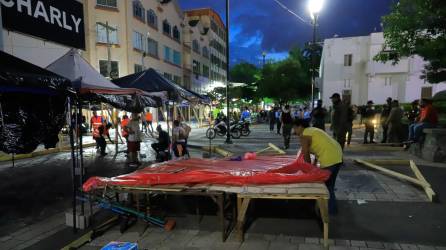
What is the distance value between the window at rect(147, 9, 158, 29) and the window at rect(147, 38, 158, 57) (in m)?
1.76

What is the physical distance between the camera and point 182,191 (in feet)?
14.9

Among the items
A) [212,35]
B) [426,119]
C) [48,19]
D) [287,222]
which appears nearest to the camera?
[287,222]

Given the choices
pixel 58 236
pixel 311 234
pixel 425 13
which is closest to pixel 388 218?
pixel 311 234

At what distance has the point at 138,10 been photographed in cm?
2995

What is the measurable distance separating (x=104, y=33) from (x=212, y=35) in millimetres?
30522

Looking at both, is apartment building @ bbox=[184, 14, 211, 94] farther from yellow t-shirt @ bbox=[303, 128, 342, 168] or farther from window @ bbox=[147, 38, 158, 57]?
yellow t-shirt @ bbox=[303, 128, 342, 168]

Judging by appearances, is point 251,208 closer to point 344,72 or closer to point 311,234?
point 311,234

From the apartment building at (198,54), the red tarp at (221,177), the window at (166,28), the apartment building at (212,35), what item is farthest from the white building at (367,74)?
the red tarp at (221,177)

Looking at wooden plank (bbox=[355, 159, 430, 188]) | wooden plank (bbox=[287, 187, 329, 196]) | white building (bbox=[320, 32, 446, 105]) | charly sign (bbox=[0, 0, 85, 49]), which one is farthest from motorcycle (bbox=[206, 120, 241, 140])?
white building (bbox=[320, 32, 446, 105])

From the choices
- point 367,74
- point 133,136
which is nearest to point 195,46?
point 367,74

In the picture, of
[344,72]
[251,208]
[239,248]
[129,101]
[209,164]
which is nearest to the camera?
[239,248]

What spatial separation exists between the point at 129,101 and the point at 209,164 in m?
3.83

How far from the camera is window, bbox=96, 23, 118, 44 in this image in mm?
26094

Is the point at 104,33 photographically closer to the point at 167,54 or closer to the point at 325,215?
the point at 167,54
